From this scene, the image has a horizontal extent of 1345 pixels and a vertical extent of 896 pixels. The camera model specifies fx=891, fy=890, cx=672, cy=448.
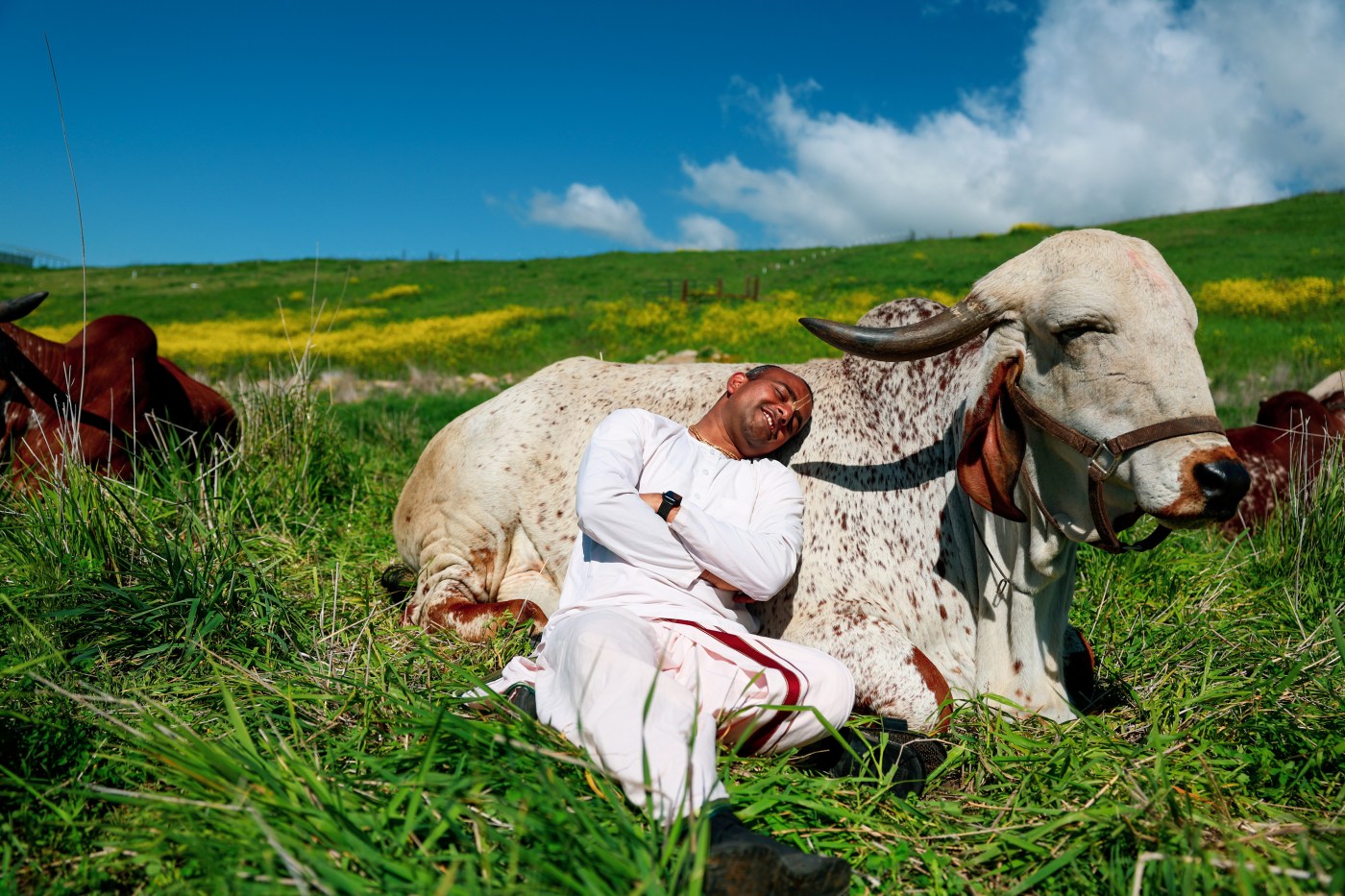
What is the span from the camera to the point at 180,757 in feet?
7.48

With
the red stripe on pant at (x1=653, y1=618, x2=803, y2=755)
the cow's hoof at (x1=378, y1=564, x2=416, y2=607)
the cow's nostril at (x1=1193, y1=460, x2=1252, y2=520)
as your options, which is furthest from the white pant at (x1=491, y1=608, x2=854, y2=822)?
the cow's hoof at (x1=378, y1=564, x2=416, y2=607)

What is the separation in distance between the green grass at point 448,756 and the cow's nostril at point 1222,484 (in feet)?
2.44

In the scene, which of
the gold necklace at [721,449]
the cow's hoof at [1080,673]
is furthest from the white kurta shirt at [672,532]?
the cow's hoof at [1080,673]

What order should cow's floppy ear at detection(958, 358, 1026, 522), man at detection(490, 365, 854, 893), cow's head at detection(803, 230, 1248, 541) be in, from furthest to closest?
cow's floppy ear at detection(958, 358, 1026, 522), cow's head at detection(803, 230, 1248, 541), man at detection(490, 365, 854, 893)

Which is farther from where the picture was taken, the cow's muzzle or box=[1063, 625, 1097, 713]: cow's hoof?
box=[1063, 625, 1097, 713]: cow's hoof

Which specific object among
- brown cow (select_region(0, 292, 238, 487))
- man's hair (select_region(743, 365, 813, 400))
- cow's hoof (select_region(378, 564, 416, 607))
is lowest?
cow's hoof (select_region(378, 564, 416, 607))

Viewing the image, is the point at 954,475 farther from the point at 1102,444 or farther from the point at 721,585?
the point at 721,585

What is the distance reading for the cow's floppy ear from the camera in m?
3.03

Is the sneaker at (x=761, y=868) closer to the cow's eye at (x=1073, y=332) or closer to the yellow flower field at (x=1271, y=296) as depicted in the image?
the cow's eye at (x=1073, y=332)

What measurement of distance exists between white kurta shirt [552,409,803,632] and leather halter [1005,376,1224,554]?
2.95 ft

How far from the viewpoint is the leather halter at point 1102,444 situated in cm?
255

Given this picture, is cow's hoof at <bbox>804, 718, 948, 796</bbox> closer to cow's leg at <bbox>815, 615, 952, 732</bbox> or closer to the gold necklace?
cow's leg at <bbox>815, 615, 952, 732</bbox>

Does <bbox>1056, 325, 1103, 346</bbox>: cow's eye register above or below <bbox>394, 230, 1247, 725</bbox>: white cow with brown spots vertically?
above

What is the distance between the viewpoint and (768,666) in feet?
9.38
